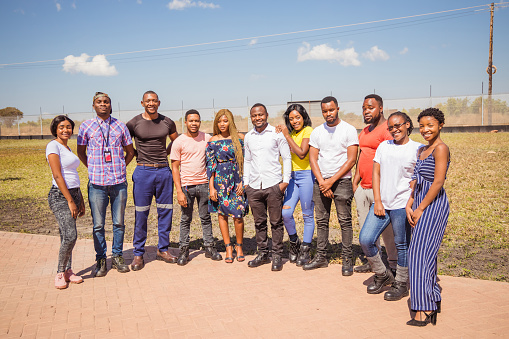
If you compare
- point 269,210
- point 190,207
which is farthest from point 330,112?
point 190,207

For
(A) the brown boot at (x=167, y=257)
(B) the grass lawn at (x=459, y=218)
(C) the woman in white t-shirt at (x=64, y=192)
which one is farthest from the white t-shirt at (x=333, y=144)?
(C) the woman in white t-shirt at (x=64, y=192)

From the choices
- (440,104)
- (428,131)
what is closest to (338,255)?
(428,131)

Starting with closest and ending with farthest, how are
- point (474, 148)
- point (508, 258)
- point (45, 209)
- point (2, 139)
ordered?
point (508, 258)
point (45, 209)
point (474, 148)
point (2, 139)

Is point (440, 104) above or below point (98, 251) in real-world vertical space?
above

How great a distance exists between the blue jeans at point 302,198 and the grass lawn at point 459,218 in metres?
0.73

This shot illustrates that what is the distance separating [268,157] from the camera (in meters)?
5.45

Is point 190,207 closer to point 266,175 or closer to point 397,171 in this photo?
point 266,175

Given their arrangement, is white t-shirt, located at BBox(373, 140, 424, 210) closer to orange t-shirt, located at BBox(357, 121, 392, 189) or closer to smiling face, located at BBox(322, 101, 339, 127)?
orange t-shirt, located at BBox(357, 121, 392, 189)

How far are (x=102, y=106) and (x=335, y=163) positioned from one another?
118 inches

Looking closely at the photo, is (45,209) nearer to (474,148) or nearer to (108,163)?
(108,163)

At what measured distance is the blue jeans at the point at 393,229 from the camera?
169 inches

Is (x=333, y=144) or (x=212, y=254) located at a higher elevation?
(x=333, y=144)

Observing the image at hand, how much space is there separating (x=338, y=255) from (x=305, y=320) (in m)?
2.23

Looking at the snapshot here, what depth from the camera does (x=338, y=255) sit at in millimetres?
6051
